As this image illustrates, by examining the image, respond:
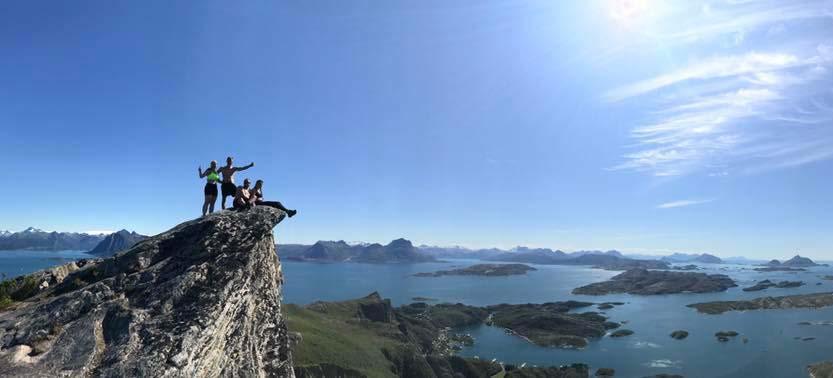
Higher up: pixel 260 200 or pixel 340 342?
pixel 260 200

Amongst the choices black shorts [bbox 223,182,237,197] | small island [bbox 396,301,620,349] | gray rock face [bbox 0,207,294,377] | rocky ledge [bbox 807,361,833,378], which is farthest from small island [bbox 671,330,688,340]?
black shorts [bbox 223,182,237,197]

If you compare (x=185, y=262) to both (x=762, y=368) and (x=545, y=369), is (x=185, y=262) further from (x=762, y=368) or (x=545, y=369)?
(x=762, y=368)

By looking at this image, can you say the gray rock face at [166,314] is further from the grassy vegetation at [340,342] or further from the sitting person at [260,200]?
the grassy vegetation at [340,342]

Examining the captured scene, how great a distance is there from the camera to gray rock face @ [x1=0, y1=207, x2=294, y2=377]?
A: 13.0m

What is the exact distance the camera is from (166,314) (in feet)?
47.8

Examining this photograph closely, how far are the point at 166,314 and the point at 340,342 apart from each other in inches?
3022

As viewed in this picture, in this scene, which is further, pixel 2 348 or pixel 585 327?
pixel 585 327

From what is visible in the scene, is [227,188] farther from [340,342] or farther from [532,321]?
[532,321]

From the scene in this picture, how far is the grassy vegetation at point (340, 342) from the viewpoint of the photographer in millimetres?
76000

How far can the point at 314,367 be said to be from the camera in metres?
69.3

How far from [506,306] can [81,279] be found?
194 meters

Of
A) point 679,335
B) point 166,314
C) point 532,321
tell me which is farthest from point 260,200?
point 679,335

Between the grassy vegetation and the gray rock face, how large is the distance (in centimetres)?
5798

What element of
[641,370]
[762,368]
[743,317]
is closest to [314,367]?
[641,370]
